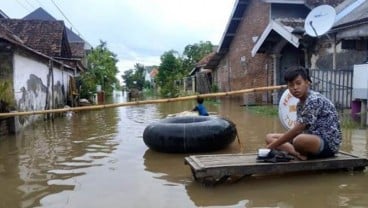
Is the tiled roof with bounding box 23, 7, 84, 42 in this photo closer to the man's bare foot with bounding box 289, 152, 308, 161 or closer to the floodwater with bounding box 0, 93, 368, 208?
the floodwater with bounding box 0, 93, 368, 208

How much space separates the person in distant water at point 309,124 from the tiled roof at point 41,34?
1928 centimetres

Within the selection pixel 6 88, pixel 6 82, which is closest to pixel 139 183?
pixel 6 88

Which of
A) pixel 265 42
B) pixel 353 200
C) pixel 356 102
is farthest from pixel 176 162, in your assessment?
pixel 265 42

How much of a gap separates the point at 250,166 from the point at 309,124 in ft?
3.12

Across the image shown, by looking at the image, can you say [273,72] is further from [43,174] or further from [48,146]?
[43,174]

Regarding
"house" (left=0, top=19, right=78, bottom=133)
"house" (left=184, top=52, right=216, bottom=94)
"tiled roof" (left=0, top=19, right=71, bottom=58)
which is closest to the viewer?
"house" (left=0, top=19, right=78, bottom=133)

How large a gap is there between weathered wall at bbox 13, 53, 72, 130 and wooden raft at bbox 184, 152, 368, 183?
8.40 metres

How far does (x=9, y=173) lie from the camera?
269 inches

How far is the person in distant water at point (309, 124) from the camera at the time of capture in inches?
216

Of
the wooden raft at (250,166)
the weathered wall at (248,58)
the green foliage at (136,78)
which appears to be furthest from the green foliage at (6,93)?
the green foliage at (136,78)

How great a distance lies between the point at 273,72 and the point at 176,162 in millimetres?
13953

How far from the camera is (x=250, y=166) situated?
5.45 meters

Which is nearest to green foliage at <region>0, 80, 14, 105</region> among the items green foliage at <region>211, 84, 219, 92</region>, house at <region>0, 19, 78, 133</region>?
house at <region>0, 19, 78, 133</region>

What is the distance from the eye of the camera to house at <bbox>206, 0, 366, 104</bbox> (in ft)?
51.5
